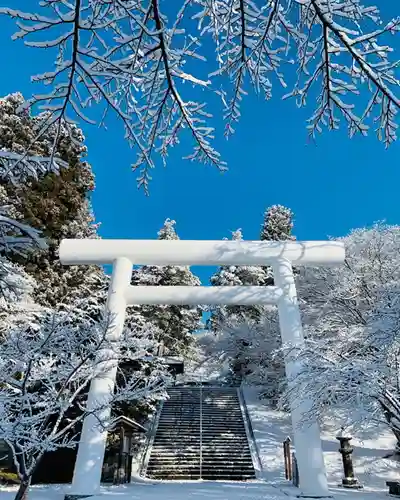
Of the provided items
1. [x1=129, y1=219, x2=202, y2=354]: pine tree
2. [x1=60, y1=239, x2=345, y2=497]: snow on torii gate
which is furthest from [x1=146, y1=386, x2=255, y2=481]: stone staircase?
[x1=60, y1=239, x2=345, y2=497]: snow on torii gate

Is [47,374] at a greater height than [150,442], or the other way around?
[47,374]

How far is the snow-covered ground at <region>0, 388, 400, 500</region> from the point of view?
8.27m

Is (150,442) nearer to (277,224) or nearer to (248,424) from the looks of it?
(248,424)

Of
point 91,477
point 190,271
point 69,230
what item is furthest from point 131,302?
point 190,271

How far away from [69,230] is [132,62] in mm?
13375

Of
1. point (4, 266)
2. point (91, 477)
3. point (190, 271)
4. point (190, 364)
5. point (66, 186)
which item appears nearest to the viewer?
point (4, 266)

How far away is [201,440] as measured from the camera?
13.3 meters

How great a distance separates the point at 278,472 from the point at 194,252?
710 cm

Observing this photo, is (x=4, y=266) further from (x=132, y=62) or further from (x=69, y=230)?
(x=69, y=230)

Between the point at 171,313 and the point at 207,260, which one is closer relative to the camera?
the point at 207,260

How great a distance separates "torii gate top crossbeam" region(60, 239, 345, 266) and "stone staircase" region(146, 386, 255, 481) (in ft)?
20.7

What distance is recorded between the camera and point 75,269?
47.9 feet

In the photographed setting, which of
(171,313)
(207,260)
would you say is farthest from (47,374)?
(171,313)

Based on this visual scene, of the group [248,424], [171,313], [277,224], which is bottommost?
[248,424]
